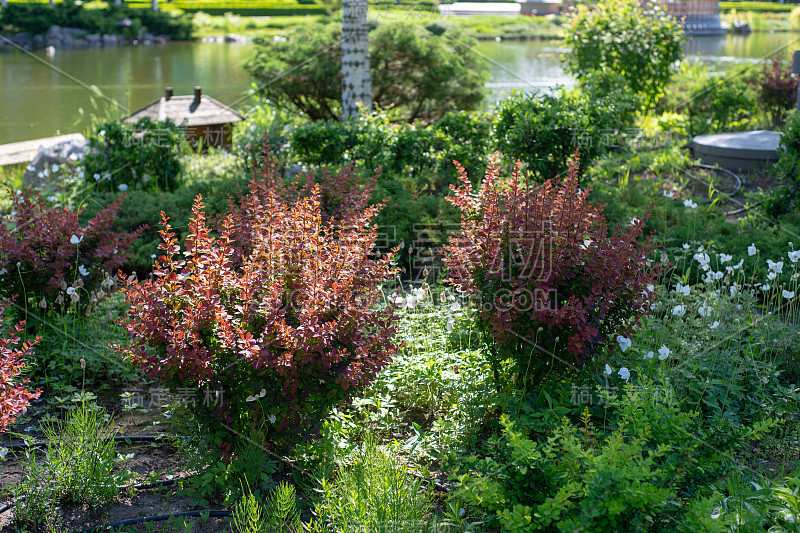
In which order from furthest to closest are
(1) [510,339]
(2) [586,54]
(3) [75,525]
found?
(2) [586,54]
(1) [510,339]
(3) [75,525]

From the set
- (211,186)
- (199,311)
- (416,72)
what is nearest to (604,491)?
(199,311)

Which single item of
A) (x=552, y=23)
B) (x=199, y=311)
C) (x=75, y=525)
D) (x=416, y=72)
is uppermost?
(x=552, y=23)

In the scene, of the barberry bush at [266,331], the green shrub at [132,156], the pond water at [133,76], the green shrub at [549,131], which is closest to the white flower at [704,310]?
the barberry bush at [266,331]

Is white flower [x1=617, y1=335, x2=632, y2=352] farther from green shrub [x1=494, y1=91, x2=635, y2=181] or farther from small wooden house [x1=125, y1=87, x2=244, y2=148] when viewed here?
small wooden house [x1=125, y1=87, x2=244, y2=148]

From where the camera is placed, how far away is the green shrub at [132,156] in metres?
7.22

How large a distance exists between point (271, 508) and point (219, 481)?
0.24 meters

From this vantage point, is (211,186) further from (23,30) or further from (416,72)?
(23,30)

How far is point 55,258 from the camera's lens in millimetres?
4074

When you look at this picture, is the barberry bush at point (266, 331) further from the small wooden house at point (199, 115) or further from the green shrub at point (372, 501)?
the small wooden house at point (199, 115)

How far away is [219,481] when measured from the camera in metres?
2.73

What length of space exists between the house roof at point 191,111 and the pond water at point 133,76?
3.82 feet

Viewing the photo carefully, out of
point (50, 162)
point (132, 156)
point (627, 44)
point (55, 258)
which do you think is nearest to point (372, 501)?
point (55, 258)

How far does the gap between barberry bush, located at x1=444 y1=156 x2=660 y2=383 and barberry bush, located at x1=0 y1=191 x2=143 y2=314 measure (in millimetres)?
2204

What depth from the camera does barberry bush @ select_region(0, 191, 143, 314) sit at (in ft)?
13.0
